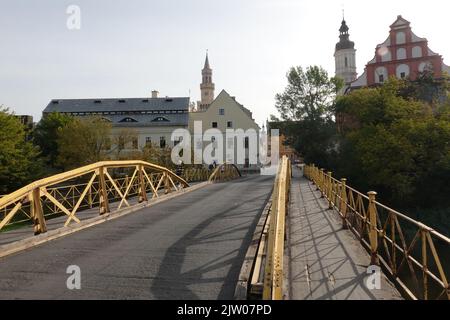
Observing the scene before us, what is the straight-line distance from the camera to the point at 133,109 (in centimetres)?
6506

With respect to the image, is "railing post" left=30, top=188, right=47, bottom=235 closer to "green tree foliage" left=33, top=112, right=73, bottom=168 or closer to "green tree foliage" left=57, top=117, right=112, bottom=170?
"green tree foliage" left=57, top=117, right=112, bottom=170

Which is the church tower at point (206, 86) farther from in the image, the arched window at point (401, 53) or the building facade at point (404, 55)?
the arched window at point (401, 53)

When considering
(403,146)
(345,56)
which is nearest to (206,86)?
(345,56)

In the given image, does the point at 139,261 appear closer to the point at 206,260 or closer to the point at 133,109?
the point at 206,260

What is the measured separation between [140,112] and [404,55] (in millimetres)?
39164

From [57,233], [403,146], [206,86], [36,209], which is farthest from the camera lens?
[206,86]

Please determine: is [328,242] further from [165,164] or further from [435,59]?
[435,59]

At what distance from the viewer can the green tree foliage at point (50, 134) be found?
170ft

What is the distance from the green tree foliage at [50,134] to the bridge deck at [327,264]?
152 feet

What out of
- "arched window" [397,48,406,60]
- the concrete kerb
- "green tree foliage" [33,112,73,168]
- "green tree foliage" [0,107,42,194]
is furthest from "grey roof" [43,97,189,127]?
the concrete kerb

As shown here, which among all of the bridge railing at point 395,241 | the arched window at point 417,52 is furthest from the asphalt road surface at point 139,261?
the arched window at point 417,52

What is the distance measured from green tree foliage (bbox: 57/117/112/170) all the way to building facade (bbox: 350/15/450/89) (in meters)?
34.4

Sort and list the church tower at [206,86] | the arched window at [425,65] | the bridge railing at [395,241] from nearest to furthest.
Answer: the bridge railing at [395,241] → the arched window at [425,65] → the church tower at [206,86]
